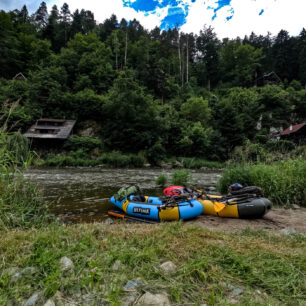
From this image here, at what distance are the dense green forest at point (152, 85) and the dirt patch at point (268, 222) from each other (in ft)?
39.0

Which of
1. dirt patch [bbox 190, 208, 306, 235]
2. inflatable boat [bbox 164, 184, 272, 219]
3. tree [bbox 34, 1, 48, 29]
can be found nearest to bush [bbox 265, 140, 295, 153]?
dirt patch [bbox 190, 208, 306, 235]

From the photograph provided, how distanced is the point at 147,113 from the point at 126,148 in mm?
6622

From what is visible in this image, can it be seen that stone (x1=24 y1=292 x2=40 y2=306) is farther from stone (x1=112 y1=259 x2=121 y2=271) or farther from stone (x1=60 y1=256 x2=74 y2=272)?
stone (x1=112 y1=259 x2=121 y2=271)

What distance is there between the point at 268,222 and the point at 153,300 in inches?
168

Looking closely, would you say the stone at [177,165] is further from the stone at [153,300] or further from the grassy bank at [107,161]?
the stone at [153,300]

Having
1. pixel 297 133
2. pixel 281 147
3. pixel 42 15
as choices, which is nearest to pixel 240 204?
pixel 281 147

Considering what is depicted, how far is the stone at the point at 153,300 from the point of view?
1261 mm

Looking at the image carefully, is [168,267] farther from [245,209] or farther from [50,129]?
[50,129]

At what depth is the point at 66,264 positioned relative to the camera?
1.67 meters

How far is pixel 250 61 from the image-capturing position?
50.6 metres

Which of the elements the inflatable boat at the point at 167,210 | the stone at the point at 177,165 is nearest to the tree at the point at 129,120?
the stone at the point at 177,165

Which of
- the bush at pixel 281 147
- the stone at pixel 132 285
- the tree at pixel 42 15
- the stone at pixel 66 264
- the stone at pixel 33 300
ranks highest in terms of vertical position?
the tree at pixel 42 15

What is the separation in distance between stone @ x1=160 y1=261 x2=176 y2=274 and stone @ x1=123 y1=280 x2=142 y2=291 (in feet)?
1.03

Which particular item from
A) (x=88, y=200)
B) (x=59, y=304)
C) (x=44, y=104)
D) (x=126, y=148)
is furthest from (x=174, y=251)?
(x=44, y=104)
